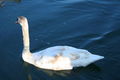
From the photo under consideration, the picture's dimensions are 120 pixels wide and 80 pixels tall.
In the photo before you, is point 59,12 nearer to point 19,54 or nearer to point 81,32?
point 81,32

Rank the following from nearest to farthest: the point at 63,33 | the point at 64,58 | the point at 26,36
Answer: the point at 64,58 → the point at 26,36 → the point at 63,33

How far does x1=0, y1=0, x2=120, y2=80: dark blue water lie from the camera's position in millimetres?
9211

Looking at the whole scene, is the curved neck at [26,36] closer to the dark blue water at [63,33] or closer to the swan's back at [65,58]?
the dark blue water at [63,33]

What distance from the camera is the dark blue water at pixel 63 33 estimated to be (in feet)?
30.2

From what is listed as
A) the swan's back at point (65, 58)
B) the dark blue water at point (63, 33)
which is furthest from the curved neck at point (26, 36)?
the swan's back at point (65, 58)

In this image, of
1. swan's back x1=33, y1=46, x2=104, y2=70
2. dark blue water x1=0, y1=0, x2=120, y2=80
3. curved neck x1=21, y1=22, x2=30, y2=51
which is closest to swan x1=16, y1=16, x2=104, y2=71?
swan's back x1=33, y1=46, x2=104, y2=70

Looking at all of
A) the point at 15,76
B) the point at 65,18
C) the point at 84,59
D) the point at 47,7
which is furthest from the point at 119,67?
the point at 47,7

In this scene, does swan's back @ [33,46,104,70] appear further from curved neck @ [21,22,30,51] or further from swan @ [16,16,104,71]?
curved neck @ [21,22,30,51]

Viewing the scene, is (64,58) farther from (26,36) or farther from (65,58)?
(26,36)

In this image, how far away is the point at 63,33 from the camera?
11.0 m

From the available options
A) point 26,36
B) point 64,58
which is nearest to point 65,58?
point 64,58

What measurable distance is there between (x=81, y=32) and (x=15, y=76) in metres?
2.75

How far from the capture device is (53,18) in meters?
12.0

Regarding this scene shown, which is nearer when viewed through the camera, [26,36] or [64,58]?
[64,58]
